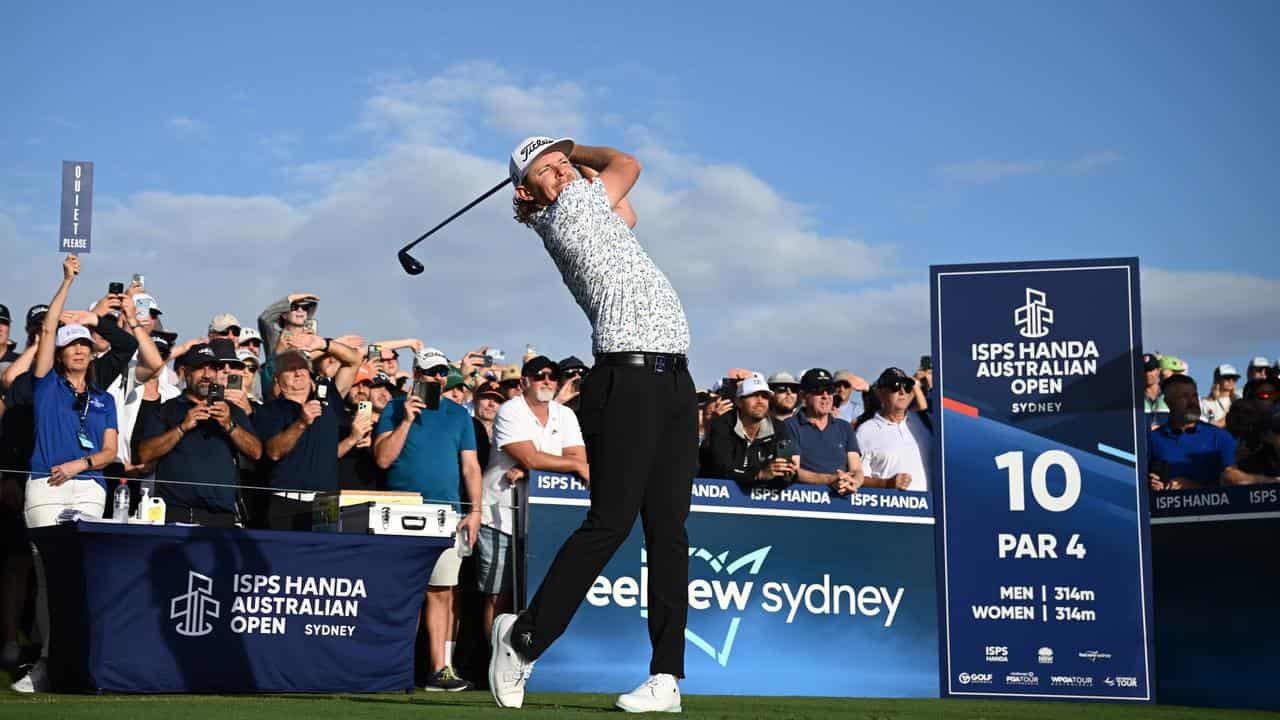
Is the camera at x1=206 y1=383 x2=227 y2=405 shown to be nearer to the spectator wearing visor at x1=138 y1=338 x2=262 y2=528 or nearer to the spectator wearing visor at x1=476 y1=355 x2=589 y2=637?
the spectator wearing visor at x1=138 y1=338 x2=262 y2=528

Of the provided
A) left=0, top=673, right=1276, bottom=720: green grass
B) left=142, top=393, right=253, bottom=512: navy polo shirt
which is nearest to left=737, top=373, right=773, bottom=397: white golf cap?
left=0, top=673, right=1276, bottom=720: green grass

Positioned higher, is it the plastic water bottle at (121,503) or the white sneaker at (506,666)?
the plastic water bottle at (121,503)

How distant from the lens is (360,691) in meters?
8.07

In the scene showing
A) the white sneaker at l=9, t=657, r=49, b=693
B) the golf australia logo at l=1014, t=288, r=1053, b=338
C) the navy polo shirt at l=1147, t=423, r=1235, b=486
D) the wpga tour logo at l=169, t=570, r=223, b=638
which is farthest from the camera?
the navy polo shirt at l=1147, t=423, r=1235, b=486

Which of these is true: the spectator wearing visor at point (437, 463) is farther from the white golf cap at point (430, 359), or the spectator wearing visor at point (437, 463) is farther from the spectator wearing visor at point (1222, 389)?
the spectator wearing visor at point (1222, 389)

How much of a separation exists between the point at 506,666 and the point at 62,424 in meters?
4.16

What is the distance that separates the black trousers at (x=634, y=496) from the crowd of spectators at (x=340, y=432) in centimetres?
327

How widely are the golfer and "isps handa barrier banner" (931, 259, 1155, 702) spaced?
12.5ft

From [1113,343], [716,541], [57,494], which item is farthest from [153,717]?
[1113,343]

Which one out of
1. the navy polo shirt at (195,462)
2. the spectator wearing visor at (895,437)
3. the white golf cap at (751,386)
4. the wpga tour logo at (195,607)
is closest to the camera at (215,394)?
the navy polo shirt at (195,462)

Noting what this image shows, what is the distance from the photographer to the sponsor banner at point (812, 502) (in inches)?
372

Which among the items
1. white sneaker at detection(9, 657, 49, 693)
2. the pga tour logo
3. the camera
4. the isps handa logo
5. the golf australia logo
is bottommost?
the pga tour logo

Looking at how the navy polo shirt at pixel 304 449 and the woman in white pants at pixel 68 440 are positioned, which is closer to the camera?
the woman in white pants at pixel 68 440

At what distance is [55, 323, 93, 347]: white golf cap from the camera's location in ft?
28.3
